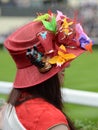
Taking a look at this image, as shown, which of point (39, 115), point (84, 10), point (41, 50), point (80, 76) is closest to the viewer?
point (39, 115)

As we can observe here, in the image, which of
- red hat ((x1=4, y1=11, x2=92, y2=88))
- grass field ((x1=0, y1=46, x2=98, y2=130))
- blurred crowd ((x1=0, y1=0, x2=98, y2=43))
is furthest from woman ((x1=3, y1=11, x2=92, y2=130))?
blurred crowd ((x1=0, y1=0, x2=98, y2=43))

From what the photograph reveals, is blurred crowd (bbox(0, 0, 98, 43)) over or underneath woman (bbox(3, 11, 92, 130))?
underneath

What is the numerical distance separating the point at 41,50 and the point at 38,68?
0.08 m

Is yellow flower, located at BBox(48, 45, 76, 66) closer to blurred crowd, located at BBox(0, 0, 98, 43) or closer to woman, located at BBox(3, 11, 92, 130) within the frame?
A: woman, located at BBox(3, 11, 92, 130)

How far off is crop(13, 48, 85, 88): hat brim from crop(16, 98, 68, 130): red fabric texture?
85 mm

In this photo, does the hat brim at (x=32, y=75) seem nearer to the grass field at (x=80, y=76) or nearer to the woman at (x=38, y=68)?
the woman at (x=38, y=68)

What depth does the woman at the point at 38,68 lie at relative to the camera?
101 inches

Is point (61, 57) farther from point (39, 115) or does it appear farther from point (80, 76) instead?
point (80, 76)

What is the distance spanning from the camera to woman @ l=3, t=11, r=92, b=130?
257cm

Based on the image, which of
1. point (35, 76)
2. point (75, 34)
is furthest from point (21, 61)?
point (75, 34)

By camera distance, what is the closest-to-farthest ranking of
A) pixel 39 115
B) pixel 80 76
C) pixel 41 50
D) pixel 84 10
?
1. pixel 39 115
2. pixel 41 50
3. pixel 80 76
4. pixel 84 10

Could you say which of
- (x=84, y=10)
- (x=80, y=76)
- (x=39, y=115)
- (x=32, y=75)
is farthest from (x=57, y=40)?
(x=84, y=10)

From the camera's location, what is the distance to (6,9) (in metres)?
24.6

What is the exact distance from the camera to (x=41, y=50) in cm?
261
